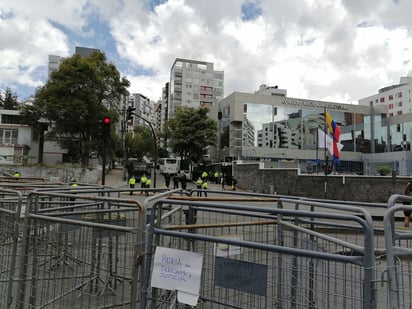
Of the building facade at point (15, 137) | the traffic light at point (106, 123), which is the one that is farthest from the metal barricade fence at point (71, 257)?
the building facade at point (15, 137)

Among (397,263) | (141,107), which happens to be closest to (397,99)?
(397,263)

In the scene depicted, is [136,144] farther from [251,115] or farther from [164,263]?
[164,263]

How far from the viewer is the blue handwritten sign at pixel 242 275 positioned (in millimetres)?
2949

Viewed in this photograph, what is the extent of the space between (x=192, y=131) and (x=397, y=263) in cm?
4280

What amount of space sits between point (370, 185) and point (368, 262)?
2534 centimetres

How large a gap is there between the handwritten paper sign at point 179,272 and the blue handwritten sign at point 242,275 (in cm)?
32

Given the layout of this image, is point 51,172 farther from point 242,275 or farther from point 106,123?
point 242,275

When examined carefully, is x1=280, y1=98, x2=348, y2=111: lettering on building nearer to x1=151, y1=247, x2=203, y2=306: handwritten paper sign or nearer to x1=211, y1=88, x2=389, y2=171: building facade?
x1=211, y1=88, x2=389, y2=171: building facade

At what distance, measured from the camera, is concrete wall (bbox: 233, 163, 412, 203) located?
81.1 ft

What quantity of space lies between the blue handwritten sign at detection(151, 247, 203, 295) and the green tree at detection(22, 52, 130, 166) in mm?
33332

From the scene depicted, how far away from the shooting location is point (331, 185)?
26438 millimetres

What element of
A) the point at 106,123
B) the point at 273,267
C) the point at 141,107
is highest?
the point at 141,107

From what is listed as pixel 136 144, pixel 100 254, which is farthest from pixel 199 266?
pixel 136 144

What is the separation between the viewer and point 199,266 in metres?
2.82
